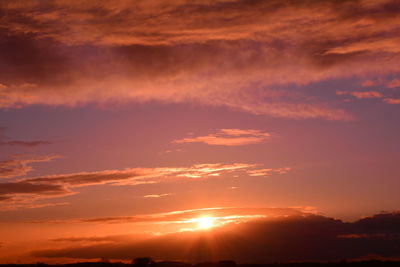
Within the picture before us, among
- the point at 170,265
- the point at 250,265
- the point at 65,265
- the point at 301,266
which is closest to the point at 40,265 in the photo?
the point at 65,265

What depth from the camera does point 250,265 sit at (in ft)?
186

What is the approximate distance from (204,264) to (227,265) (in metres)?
2.86

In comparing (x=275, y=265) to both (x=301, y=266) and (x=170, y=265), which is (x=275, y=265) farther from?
(x=170, y=265)

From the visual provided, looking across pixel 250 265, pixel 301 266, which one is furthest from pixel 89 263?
pixel 301 266

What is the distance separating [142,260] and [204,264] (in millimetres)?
7776

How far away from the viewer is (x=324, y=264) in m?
54.5

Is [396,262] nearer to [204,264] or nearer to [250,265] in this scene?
[250,265]

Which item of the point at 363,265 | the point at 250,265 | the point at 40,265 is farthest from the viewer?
the point at 40,265

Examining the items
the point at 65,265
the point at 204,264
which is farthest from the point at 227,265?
the point at 65,265

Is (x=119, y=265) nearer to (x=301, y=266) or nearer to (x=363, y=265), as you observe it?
(x=301, y=266)

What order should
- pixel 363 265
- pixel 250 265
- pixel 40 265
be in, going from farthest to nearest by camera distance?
pixel 40 265
pixel 250 265
pixel 363 265

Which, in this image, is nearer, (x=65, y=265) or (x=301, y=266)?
(x=301, y=266)

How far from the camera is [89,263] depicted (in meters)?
62.1

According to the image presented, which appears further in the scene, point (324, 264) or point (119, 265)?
point (119, 265)
